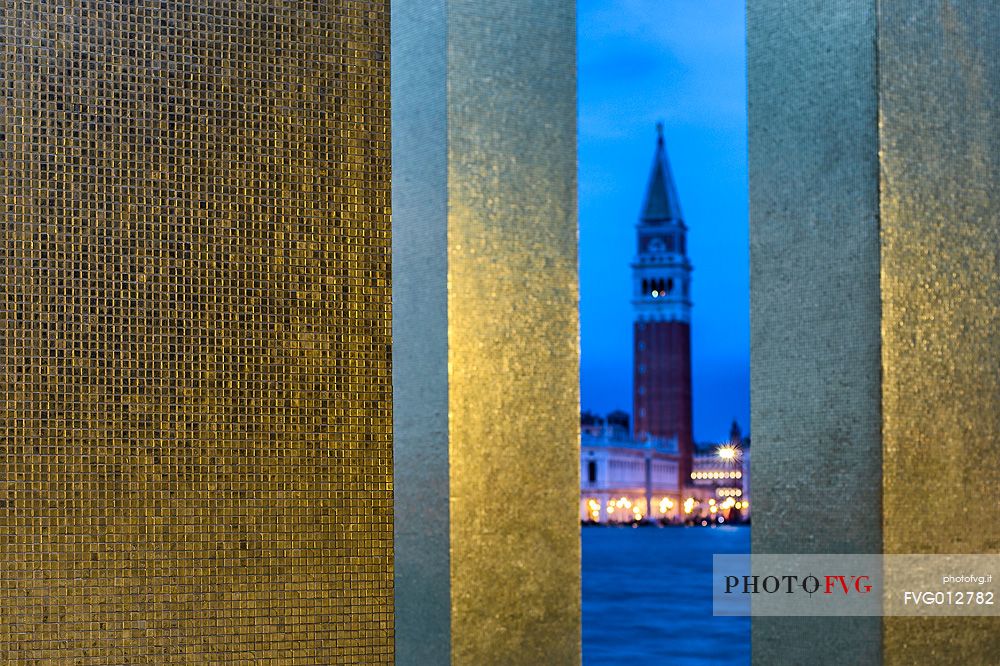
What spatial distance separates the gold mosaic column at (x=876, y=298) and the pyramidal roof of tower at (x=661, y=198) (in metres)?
73.8

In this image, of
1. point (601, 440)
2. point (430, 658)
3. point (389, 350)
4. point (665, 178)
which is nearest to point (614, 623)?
point (430, 658)

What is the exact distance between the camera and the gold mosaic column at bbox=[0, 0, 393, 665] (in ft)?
11.4

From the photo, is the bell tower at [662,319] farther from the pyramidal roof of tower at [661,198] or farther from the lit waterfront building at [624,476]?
the lit waterfront building at [624,476]

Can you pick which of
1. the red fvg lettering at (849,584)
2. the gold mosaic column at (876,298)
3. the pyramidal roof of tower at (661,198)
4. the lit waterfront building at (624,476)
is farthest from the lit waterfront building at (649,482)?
the red fvg lettering at (849,584)

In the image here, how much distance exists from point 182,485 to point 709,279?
83.3m

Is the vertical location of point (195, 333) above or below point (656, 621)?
above

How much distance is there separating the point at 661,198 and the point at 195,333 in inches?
3108

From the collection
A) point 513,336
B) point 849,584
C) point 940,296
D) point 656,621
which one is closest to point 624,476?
point 656,621

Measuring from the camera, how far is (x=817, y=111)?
Answer: 6727mm

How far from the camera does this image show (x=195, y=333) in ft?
11.9

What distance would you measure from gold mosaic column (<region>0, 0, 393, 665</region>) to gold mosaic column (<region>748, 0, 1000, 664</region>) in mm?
3375

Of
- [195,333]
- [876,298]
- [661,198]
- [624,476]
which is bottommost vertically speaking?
[624,476]

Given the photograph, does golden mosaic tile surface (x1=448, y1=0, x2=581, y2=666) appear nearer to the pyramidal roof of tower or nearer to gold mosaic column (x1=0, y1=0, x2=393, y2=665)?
gold mosaic column (x1=0, y1=0, x2=393, y2=665)

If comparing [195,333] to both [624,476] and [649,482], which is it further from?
[649,482]
